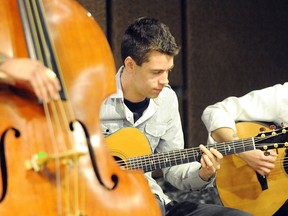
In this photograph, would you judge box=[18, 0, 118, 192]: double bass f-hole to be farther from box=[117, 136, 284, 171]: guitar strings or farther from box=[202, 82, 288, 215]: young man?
box=[202, 82, 288, 215]: young man

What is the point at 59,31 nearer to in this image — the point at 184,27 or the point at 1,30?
the point at 1,30

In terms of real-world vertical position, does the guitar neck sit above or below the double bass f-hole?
below

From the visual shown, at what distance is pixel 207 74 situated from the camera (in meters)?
3.07

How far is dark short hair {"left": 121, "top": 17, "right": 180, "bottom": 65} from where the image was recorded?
184 cm

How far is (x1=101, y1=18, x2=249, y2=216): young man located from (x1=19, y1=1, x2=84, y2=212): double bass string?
31.4 inches

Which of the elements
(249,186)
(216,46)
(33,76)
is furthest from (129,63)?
(216,46)

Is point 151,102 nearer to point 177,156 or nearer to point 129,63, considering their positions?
point 129,63

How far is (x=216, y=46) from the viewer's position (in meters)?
3.08

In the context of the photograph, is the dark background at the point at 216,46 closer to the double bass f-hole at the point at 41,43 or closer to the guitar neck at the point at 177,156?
the guitar neck at the point at 177,156

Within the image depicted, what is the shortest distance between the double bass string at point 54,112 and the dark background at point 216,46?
166cm

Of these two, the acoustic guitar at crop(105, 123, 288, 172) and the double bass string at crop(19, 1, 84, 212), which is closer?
the double bass string at crop(19, 1, 84, 212)

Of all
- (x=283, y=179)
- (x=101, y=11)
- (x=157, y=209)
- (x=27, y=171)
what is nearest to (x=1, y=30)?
(x=27, y=171)

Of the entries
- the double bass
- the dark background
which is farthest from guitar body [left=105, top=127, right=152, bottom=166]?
the dark background

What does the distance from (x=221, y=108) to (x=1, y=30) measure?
1.24m
